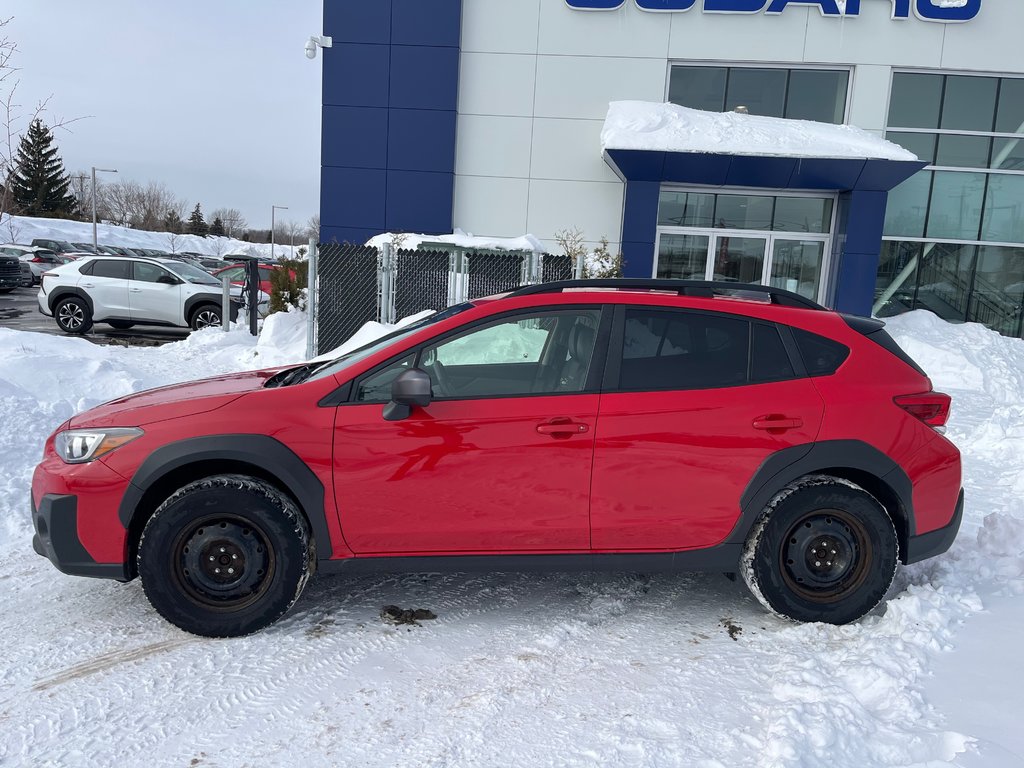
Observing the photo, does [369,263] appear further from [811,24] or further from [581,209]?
[811,24]

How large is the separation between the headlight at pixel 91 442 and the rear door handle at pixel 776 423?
2918 mm

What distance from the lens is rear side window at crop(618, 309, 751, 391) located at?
137 inches

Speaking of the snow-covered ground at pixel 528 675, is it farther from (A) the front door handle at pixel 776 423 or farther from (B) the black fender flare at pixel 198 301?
(B) the black fender flare at pixel 198 301

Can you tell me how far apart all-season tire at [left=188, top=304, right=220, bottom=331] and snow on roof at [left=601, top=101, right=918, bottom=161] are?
872 centimetres

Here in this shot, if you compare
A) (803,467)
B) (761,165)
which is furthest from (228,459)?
(761,165)

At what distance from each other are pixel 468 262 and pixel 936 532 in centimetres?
840

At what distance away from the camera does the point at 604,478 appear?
3354 mm

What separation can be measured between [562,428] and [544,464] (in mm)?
189

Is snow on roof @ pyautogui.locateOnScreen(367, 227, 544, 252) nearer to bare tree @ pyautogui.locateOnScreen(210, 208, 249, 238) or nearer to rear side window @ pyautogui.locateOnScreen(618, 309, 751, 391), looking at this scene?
rear side window @ pyautogui.locateOnScreen(618, 309, 751, 391)

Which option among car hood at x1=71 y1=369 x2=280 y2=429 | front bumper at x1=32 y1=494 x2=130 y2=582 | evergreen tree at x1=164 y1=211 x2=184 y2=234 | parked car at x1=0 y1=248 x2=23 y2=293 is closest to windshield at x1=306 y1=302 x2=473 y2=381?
car hood at x1=71 y1=369 x2=280 y2=429

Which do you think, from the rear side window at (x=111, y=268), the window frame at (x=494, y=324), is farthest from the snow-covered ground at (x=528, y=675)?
the rear side window at (x=111, y=268)

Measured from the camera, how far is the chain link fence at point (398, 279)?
11070mm

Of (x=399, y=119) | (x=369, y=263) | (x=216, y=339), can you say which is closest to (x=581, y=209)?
(x=399, y=119)

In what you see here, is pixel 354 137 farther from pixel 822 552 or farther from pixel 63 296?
pixel 822 552
